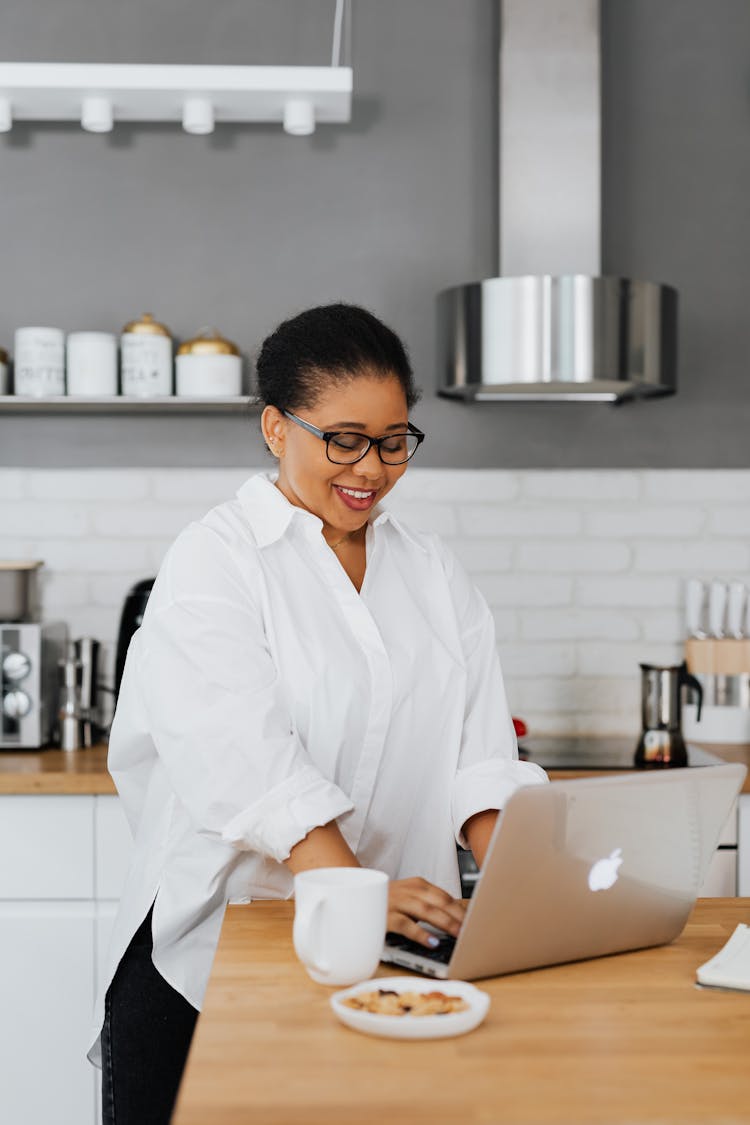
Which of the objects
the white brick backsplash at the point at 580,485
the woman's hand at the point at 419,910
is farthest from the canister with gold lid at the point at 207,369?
the woman's hand at the point at 419,910

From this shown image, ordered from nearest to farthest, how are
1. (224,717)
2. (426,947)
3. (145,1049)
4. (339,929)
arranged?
(339,929), (426,947), (224,717), (145,1049)

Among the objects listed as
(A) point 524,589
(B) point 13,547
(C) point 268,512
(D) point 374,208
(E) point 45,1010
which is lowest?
(E) point 45,1010

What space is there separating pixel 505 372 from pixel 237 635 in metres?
1.41

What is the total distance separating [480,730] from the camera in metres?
1.71

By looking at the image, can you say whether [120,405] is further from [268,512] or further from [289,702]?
[289,702]

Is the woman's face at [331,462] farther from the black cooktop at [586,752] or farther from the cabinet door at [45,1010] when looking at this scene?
the cabinet door at [45,1010]

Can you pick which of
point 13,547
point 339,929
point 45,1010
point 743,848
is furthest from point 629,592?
point 339,929

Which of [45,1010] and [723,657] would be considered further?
[723,657]

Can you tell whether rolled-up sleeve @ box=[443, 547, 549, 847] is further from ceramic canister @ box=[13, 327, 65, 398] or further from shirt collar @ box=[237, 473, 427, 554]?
ceramic canister @ box=[13, 327, 65, 398]

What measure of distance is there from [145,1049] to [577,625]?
6.18 feet

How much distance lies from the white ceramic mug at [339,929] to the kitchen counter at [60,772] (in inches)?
57.0

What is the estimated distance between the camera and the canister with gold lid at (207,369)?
9.80 ft

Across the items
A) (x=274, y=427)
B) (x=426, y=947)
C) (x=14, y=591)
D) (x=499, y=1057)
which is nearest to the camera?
(x=499, y=1057)

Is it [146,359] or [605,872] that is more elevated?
[146,359]
